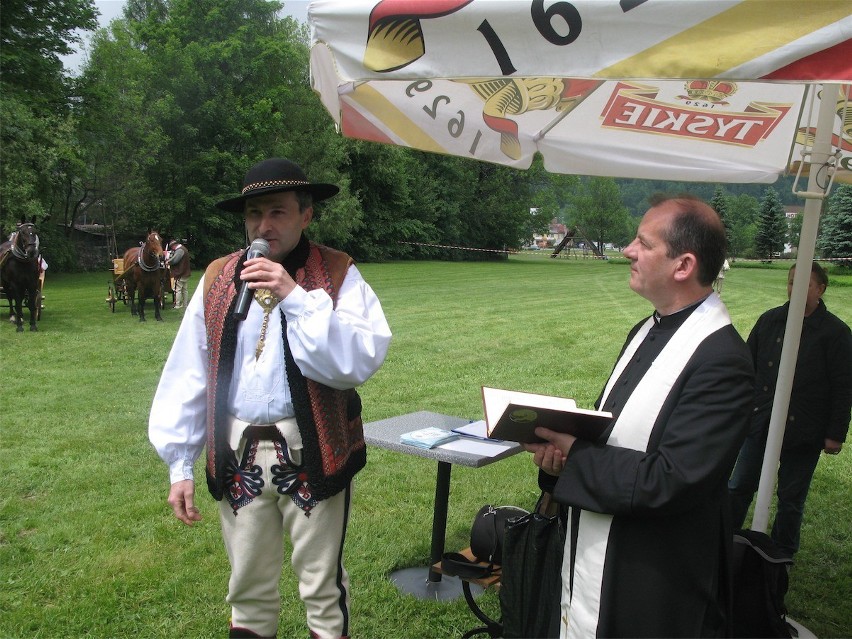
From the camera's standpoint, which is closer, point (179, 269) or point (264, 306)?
point (264, 306)

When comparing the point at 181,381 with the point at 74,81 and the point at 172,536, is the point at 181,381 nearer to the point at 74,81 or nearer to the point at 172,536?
the point at 172,536

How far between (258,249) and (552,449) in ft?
4.06

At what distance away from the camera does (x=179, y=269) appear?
56.4ft

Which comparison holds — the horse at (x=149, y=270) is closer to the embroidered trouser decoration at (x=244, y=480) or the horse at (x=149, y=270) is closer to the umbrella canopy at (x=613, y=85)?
the umbrella canopy at (x=613, y=85)

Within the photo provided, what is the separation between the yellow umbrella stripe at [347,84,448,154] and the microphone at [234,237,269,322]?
1.27m

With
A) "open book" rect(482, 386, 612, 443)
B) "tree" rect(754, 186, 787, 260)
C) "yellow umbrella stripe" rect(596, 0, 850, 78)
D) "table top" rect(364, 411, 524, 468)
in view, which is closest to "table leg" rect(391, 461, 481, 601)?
"table top" rect(364, 411, 524, 468)

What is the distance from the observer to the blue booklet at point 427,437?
11.8 ft

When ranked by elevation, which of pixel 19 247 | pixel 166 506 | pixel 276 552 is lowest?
pixel 166 506

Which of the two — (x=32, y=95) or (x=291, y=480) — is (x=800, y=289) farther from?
(x=32, y=95)

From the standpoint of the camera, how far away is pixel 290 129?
43.5m

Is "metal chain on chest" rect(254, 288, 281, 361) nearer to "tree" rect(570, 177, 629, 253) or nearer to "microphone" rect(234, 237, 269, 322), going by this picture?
"microphone" rect(234, 237, 269, 322)

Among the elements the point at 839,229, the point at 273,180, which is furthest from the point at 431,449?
the point at 839,229

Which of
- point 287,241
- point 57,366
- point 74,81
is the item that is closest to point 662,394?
point 287,241

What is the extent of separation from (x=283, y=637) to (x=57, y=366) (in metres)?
8.35
